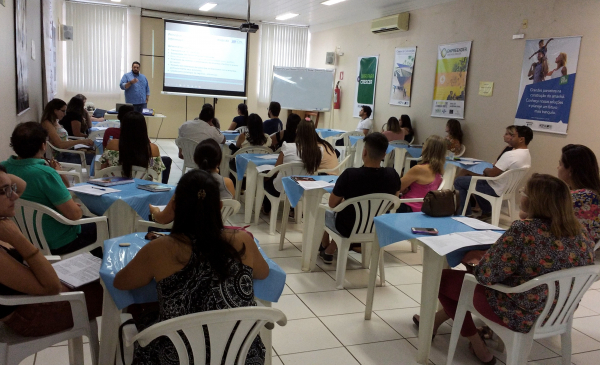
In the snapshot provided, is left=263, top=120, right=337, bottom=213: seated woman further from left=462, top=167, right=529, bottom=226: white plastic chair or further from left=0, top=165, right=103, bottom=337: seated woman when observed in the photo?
left=0, top=165, right=103, bottom=337: seated woman

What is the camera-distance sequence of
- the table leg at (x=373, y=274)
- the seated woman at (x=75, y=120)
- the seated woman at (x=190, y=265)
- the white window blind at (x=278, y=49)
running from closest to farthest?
the seated woman at (x=190, y=265) < the table leg at (x=373, y=274) < the seated woman at (x=75, y=120) < the white window blind at (x=278, y=49)

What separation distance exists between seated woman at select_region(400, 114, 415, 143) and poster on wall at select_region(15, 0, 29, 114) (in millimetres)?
5492

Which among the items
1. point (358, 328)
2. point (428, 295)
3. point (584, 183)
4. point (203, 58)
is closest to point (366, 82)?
point (203, 58)

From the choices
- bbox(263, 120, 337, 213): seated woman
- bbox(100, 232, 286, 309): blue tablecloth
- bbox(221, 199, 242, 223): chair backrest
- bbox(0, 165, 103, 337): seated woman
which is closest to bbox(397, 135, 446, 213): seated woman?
bbox(263, 120, 337, 213): seated woman

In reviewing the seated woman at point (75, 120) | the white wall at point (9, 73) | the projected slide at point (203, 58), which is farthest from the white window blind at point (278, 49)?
the white wall at point (9, 73)

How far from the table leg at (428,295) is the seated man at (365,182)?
0.93 meters

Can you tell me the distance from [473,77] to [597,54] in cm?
183

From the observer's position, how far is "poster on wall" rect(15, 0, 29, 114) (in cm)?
438

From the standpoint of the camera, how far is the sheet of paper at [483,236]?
2264 millimetres

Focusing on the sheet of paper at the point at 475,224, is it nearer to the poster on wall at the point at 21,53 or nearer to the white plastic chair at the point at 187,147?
the white plastic chair at the point at 187,147

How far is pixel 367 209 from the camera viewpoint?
3.24 m

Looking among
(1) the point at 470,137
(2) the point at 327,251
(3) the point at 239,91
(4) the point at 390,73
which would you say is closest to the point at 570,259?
(2) the point at 327,251

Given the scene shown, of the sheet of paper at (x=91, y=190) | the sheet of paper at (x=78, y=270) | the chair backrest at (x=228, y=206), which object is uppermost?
the sheet of paper at (x=91, y=190)

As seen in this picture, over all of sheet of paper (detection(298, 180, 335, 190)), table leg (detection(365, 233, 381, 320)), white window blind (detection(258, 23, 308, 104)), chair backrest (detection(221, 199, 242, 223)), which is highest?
white window blind (detection(258, 23, 308, 104))
